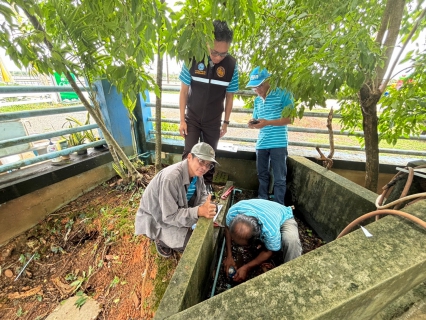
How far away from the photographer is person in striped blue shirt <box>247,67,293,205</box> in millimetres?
2686

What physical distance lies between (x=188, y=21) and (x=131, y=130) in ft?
9.67

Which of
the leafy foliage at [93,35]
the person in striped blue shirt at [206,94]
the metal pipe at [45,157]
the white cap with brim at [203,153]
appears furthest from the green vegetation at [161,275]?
the metal pipe at [45,157]

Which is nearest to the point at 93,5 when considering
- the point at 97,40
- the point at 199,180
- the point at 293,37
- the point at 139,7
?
the point at 139,7

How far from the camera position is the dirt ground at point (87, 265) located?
1910 millimetres

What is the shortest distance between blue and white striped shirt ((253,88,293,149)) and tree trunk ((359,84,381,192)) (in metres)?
0.82

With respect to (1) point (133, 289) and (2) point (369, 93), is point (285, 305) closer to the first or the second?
(1) point (133, 289)

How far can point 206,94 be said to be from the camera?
2568 millimetres

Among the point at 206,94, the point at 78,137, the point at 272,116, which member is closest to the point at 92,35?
the point at 206,94

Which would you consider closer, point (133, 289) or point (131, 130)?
point (133, 289)

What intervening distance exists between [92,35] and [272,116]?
7.44 feet

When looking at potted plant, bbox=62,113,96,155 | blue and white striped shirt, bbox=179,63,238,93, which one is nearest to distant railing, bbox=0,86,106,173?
potted plant, bbox=62,113,96,155

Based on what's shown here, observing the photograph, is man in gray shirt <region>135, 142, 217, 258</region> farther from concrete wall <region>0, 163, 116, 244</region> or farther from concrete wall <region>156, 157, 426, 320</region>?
concrete wall <region>0, 163, 116, 244</region>

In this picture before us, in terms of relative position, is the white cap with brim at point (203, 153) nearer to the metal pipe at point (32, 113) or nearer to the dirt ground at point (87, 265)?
the dirt ground at point (87, 265)

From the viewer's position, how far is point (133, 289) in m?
1.96
